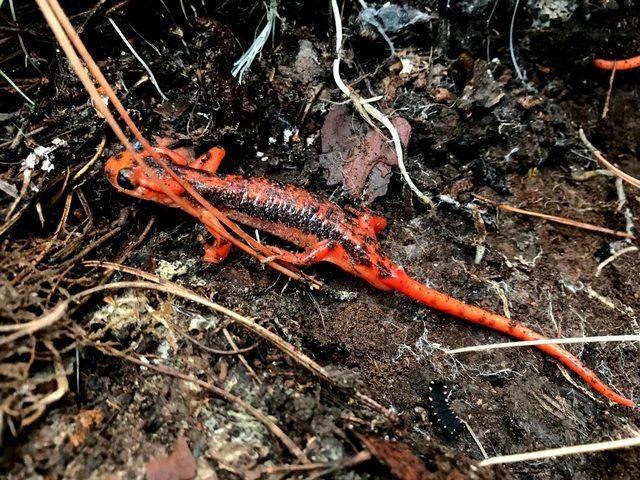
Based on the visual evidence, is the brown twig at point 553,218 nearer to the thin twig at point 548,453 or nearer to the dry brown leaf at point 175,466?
the thin twig at point 548,453

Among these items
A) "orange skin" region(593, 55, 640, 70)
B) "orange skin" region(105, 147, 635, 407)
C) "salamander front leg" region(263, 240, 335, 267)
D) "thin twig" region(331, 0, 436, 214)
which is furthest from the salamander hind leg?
"orange skin" region(593, 55, 640, 70)

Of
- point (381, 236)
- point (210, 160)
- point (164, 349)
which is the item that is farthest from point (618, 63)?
point (164, 349)

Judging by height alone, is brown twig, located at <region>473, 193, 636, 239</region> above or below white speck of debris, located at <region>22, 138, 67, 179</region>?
below

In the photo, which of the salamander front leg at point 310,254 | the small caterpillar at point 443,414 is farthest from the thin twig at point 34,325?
the small caterpillar at point 443,414

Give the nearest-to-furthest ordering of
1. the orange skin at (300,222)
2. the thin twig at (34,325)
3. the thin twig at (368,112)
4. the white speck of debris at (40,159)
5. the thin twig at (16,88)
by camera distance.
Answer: the thin twig at (34,325) → the white speck of debris at (40,159) → the thin twig at (16,88) → the orange skin at (300,222) → the thin twig at (368,112)

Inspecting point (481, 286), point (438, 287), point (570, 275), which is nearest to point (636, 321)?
point (570, 275)

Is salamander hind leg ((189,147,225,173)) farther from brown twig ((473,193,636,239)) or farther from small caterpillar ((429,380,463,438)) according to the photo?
small caterpillar ((429,380,463,438))
